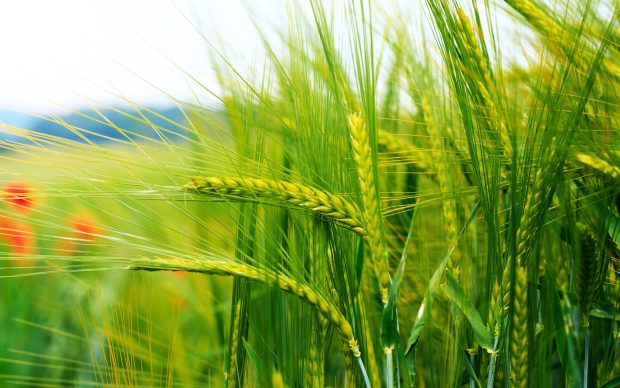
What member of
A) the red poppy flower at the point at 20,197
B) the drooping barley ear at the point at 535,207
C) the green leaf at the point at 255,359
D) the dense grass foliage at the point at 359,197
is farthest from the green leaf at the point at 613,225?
the red poppy flower at the point at 20,197

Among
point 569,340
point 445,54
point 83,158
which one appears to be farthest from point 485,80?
point 83,158

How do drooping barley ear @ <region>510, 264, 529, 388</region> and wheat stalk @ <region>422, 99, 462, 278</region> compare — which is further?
wheat stalk @ <region>422, 99, 462, 278</region>

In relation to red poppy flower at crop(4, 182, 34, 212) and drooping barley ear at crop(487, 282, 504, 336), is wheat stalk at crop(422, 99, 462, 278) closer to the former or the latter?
drooping barley ear at crop(487, 282, 504, 336)

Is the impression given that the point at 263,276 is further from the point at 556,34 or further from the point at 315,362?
the point at 556,34

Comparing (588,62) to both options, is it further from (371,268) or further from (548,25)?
(371,268)

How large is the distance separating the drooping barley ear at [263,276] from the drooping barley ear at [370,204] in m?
0.04

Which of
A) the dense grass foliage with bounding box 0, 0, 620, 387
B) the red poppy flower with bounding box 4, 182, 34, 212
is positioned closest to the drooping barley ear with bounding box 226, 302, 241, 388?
the dense grass foliage with bounding box 0, 0, 620, 387

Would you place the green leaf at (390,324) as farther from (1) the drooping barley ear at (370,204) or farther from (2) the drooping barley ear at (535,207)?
(2) the drooping barley ear at (535,207)

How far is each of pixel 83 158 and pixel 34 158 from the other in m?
0.05

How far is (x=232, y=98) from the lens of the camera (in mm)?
713

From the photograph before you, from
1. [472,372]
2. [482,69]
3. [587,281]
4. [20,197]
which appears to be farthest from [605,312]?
[20,197]

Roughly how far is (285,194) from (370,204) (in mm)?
70

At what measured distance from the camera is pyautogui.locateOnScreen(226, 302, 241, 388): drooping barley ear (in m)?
0.66

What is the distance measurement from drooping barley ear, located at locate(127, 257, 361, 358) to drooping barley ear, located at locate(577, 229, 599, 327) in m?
0.22
